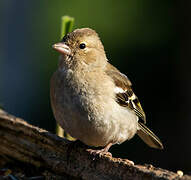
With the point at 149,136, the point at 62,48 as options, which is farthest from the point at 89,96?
the point at 149,136

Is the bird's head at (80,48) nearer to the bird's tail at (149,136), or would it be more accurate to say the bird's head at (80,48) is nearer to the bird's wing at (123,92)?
the bird's wing at (123,92)

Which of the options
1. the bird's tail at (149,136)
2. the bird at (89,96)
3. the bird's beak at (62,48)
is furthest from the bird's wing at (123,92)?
the bird's beak at (62,48)

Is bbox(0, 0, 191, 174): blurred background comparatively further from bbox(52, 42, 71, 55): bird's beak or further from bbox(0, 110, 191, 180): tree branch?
bbox(0, 110, 191, 180): tree branch

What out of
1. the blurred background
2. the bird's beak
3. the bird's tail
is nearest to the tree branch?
the bird's beak

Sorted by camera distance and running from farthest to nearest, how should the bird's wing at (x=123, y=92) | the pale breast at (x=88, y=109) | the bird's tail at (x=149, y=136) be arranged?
the bird's tail at (x=149, y=136)
the bird's wing at (x=123, y=92)
the pale breast at (x=88, y=109)

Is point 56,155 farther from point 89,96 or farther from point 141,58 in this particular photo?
point 141,58
